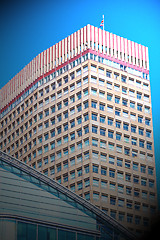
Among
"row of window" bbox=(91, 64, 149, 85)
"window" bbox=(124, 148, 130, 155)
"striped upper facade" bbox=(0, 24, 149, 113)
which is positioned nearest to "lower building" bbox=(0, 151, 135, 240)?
"window" bbox=(124, 148, 130, 155)

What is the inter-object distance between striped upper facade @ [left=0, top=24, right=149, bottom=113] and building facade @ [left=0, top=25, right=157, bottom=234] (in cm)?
22

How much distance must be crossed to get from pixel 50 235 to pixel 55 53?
81.6 meters

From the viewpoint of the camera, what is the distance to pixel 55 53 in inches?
5787

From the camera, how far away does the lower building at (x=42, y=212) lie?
69.0m

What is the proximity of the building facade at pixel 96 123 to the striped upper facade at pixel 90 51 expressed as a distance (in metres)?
0.22

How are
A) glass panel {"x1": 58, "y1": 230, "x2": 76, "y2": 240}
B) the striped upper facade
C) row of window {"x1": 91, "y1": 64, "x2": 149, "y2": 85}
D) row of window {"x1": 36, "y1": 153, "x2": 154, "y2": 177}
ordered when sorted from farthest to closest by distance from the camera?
the striped upper facade → row of window {"x1": 91, "y1": 64, "x2": 149, "y2": 85} → row of window {"x1": 36, "y1": 153, "x2": 154, "y2": 177} → glass panel {"x1": 58, "y1": 230, "x2": 76, "y2": 240}

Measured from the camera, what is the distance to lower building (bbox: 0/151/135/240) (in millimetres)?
68975

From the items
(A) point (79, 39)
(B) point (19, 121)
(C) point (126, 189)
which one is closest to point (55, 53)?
(A) point (79, 39)

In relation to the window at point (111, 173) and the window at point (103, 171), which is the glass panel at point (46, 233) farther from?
the window at point (111, 173)

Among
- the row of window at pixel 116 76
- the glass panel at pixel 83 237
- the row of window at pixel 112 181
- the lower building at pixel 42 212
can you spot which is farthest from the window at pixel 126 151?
the glass panel at pixel 83 237

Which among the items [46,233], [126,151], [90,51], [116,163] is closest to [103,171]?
[116,163]

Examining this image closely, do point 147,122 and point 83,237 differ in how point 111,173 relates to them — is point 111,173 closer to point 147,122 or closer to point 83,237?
point 147,122

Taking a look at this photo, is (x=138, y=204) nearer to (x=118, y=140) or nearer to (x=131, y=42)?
(x=118, y=140)

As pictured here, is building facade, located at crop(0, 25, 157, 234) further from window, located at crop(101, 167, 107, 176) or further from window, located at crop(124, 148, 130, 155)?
window, located at crop(124, 148, 130, 155)
